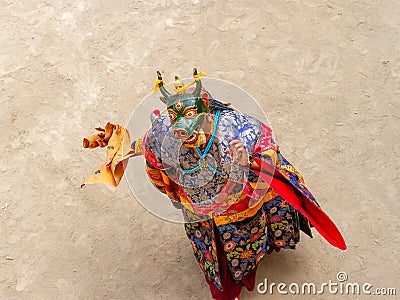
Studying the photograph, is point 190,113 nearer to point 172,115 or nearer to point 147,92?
point 172,115

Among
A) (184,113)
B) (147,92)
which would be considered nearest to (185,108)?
(184,113)

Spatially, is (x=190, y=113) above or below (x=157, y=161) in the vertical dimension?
above

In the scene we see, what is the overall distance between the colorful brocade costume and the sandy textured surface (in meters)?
0.28

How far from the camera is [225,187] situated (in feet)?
8.49

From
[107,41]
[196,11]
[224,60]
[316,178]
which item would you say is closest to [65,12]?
[107,41]

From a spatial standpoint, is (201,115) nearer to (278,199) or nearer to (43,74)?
(278,199)

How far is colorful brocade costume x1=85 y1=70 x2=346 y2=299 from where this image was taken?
8.12 ft
